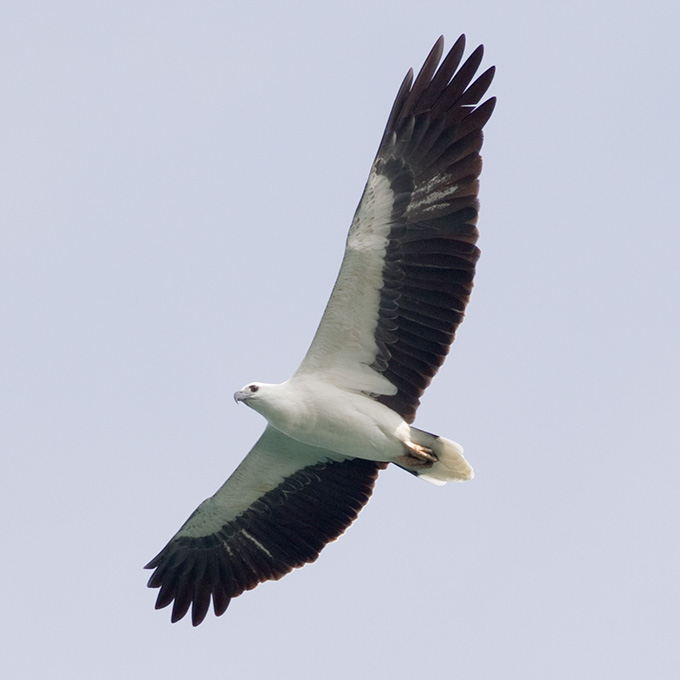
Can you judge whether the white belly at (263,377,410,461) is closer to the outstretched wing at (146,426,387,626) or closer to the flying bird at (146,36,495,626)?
the flying bird at (146,36,495,626)

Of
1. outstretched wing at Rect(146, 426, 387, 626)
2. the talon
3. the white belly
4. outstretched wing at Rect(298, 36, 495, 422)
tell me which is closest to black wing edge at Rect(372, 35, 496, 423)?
outstretched wing at Rect(298, 36, 495, 422)

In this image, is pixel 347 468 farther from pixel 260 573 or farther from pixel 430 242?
pixel 430 242

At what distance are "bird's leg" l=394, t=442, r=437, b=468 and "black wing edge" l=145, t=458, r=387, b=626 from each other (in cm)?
97

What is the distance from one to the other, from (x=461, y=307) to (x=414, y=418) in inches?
60.8

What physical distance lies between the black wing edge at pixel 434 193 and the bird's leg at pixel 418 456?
1135mm

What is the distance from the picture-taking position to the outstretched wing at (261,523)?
17.6 metres

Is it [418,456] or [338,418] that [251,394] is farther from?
[418,456]

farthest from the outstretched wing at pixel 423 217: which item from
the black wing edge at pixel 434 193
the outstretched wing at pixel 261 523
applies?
the outstretched wing at pixel 261 523

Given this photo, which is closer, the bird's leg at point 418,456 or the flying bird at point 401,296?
the flying bird at point 401,296

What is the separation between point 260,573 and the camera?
Result: 717 inches

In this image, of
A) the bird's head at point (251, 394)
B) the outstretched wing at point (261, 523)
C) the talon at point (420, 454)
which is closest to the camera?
the bird's head at point (251, 394)

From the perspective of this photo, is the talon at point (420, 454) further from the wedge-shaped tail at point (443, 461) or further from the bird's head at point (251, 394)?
the bird's head at point (251, 394)

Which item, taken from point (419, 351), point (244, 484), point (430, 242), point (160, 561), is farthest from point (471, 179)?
point (160, 561)

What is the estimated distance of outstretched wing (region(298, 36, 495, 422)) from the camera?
52.0 ft
